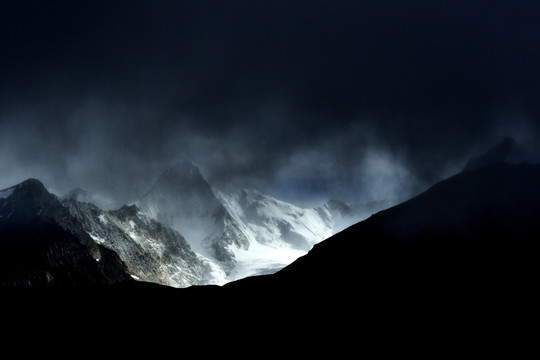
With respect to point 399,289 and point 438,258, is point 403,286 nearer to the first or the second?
point 399,289

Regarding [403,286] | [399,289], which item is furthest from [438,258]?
[399,289]

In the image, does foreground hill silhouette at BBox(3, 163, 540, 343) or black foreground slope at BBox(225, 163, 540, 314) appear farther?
black foreground slope at BBox(225, 163, 540, 314)

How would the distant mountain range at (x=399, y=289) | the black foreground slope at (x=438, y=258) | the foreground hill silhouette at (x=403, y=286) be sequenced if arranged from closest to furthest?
the distant mountain range at (x=399, y=289)
the foreground hill silhouette at (x=403, y=286)
the black foreground slope at (x=438, y=258)

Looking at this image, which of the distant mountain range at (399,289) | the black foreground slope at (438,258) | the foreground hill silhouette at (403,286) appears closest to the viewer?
the distant mountain range at (399,289)

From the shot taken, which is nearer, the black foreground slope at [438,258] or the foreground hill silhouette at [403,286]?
the foreground hill silhouette at [403,286]

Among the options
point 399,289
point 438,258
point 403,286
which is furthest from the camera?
point 438,258

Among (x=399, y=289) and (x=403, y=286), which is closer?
(x=399, y=289)

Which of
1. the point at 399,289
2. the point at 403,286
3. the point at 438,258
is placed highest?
the point at 438,258

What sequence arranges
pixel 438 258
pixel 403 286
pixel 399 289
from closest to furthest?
pixel 399 289 < pixel 403 286 < pixel 438 258

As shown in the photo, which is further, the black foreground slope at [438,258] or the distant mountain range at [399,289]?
the black foreground slope at [438,258]

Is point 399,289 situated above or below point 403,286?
below

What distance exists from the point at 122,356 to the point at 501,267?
3029 inches

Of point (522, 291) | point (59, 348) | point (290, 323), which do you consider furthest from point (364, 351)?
point (59, 348)

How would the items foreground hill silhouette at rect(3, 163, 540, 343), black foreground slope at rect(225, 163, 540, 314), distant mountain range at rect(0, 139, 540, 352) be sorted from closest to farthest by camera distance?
distant mountain range at rect(0, 139, 540, 352) → foreground hill silhouette at rect(3, 163, 540, 343) → black foreground slope at rect(225, 163, 540, 314)
